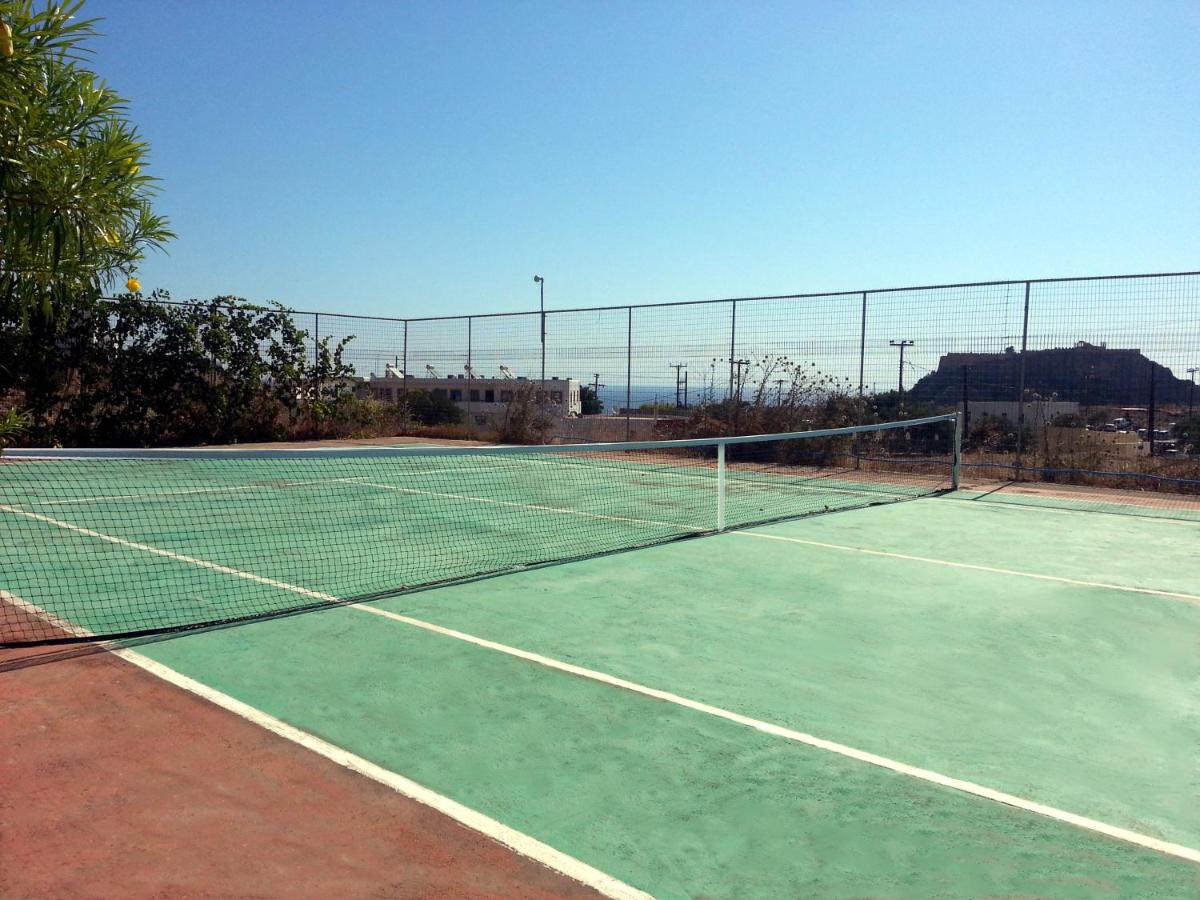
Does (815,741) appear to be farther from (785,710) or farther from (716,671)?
(716,671)

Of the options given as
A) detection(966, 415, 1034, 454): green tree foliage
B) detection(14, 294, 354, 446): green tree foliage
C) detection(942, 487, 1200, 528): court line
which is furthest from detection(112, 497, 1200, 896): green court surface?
detection(14, 294, 354, 446): green tree foliage

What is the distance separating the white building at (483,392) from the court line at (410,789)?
16.0 metres

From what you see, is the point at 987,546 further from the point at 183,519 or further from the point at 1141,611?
the point at 183,519

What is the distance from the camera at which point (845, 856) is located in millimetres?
3312

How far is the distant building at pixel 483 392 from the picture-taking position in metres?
21.3

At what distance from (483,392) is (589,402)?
2713mm

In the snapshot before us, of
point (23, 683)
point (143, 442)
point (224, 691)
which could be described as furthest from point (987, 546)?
point (143, 442)

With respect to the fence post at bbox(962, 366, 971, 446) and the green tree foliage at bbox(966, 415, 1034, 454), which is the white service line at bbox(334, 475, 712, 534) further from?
the green tree foliage at bbox(966, 415, 1034, 454)

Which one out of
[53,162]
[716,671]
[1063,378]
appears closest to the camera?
[53,162]

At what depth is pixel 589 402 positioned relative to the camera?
74.2 ft

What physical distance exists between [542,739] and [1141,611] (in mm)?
5050

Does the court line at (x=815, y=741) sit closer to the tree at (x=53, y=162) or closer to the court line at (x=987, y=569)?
the tree at (x=53, y=162)

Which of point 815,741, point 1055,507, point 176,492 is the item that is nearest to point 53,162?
point 815,741

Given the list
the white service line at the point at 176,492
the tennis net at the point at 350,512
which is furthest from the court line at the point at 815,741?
the white service line at the point at 176,492
